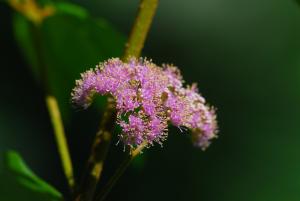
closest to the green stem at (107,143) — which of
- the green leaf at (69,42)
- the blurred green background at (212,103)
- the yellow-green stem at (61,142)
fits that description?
the yellow-green stem at (61,142)

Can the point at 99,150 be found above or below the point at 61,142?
below

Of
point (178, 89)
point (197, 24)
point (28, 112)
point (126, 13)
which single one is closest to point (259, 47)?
point (197, 24)

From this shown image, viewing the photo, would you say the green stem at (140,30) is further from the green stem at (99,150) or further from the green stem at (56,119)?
the green stem at (56,119)

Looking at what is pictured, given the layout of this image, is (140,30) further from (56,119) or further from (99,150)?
(56,119)

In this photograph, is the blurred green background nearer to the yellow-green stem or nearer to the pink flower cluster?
the yellow-green stem

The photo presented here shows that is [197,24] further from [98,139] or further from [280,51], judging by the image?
[98,139]

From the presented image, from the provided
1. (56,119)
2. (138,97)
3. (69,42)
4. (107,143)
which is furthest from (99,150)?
(69,42)
